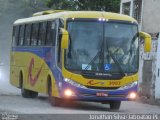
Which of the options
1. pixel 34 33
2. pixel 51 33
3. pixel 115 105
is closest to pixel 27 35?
pixel 34 33

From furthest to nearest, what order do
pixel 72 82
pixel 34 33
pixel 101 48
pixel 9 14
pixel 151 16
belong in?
pixel 9 14 → pixel 151 16 → pixel 34 33 → pixel 101 48 → pixel 72 82

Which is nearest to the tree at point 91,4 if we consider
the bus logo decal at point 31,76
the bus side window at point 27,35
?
the bus side window at point 27,35

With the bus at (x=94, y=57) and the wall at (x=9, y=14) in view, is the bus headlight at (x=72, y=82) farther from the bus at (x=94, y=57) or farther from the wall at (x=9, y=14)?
the wall at (x=9, y=14)

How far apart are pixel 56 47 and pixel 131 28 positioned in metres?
2.66

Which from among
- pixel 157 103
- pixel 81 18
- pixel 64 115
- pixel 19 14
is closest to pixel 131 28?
pixel 81 18

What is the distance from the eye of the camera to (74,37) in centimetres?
2006

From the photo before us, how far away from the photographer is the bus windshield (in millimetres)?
19922

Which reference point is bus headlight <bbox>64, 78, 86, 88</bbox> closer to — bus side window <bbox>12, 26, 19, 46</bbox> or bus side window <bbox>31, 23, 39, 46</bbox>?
bus side window <bbox>31, 23, 39, 46</bbox>

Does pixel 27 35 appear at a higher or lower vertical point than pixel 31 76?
higher

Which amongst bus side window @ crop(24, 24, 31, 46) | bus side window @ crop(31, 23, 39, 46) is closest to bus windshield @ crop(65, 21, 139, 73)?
bus side window @ crop(31, 23, 39, 46)

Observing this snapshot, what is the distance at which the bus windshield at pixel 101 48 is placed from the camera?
19922 mm

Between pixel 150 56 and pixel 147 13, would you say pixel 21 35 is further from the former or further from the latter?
pixel 147 13

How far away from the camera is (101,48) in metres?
20.1

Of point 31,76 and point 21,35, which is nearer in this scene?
point 31,76
